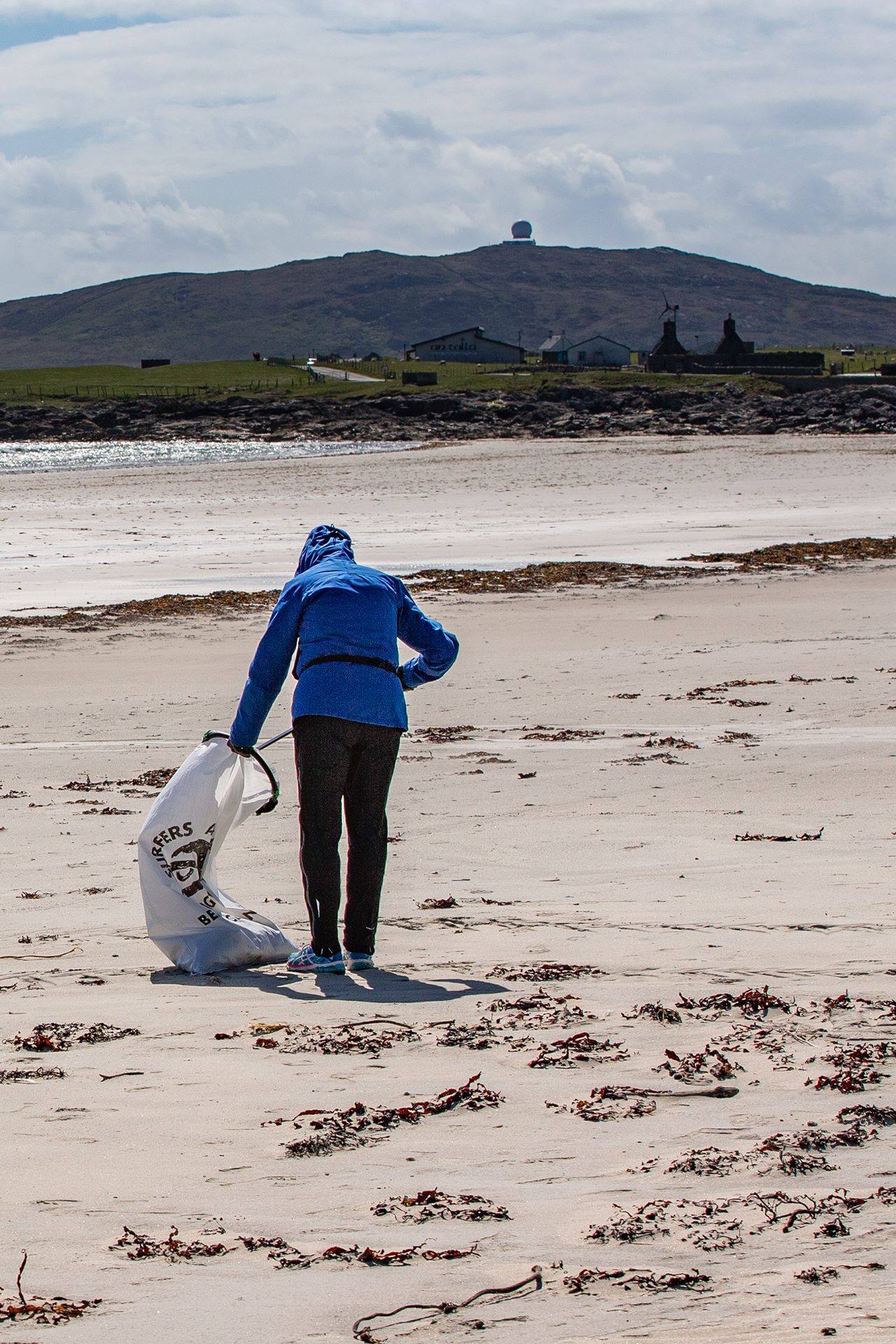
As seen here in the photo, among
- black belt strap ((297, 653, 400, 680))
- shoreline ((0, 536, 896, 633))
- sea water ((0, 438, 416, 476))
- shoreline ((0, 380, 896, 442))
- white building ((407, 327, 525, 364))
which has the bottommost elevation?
shoreline ((0, 536, 896, 633))

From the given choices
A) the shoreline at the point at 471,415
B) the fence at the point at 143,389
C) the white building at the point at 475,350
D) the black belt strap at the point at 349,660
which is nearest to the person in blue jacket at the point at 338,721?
the black belt strap at the point at 349,660

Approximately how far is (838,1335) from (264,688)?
10.8 ft

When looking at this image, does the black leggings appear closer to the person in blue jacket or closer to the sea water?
the person in blue jacket

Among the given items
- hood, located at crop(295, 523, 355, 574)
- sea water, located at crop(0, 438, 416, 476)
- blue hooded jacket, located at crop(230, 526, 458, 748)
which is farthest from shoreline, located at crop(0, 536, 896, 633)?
sea water, located at crop(0, 438, 416, 476)

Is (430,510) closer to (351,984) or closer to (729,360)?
(351,984)

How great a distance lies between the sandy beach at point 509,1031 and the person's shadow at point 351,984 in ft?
0.08

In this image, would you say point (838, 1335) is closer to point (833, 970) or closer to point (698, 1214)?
point (698, 1214)

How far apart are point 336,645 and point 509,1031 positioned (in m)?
1.56

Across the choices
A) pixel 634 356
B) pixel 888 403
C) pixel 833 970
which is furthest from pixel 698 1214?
pixel 634 356

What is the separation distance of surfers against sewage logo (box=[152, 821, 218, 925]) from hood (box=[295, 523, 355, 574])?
1089mm

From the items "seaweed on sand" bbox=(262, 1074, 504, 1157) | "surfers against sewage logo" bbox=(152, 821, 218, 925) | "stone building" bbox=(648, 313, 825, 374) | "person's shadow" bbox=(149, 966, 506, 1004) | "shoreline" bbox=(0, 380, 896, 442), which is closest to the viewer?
"seaweed on sand" bbox=(262, 1074, 504, 1157)

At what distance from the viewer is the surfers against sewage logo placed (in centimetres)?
550

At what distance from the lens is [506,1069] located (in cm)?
409

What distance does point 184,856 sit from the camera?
553cm
